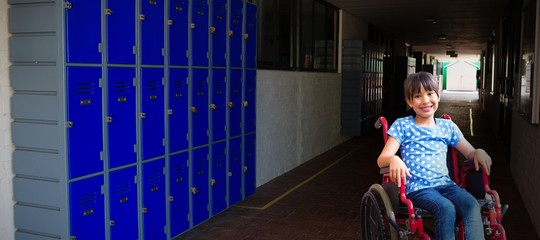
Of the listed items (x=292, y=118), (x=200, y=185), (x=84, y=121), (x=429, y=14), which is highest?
(x=429, y=14)

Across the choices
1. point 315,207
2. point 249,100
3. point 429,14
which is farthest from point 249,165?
point 429,14

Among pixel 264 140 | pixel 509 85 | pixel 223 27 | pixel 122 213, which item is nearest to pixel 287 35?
pixel 264 140

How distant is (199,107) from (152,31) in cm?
91

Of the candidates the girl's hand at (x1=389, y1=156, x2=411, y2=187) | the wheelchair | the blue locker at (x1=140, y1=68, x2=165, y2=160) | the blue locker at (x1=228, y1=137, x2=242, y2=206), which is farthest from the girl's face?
the blue locker at (x1=228, y1=137, x2=242, y2=206)

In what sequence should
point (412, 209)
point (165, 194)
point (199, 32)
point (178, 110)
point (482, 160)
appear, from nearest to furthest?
1. point (412, 209)
2. point (482, 160)
3. point (165, 194)
4. point (178, 110)
5. point (199, 32)

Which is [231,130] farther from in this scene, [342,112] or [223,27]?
[342,112]

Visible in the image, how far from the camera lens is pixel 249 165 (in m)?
5.75

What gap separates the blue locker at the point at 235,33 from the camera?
5.24 metres

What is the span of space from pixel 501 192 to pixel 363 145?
424cm

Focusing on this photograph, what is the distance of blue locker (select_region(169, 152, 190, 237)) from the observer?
435cm

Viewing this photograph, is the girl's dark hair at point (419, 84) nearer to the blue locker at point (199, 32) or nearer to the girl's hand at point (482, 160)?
the girl's hand at point (482, 160)

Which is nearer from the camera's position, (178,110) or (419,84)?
(419,84)

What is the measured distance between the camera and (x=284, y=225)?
490cm

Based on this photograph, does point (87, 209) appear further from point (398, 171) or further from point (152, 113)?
point (398, 171)
